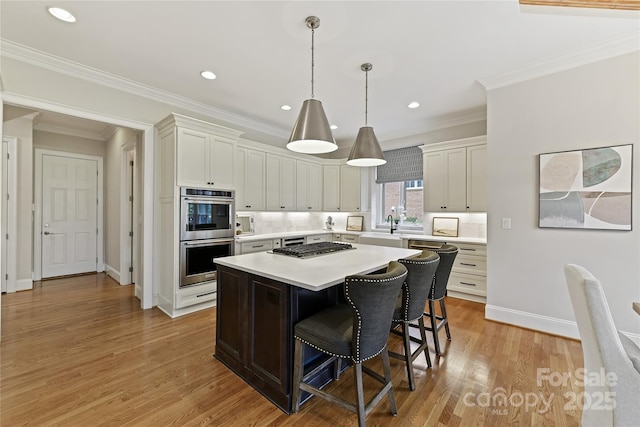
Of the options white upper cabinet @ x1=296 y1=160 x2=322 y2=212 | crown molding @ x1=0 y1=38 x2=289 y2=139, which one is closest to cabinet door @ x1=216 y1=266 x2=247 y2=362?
crown molding @ x1=0 y1=38 x2=289 y2=139

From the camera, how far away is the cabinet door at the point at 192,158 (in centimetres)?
343

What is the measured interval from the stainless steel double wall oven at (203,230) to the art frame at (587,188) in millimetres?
3915

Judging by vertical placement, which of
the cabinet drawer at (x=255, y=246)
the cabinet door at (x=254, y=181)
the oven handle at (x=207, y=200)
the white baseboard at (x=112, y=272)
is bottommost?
the white baseboard at (x=112, y=272)

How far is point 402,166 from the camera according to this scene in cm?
543

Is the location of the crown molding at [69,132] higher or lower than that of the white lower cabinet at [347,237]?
higher

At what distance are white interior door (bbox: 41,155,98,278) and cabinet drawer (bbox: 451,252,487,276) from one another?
7.06 meters

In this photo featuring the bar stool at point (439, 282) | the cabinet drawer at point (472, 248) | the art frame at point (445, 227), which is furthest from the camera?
the art frame at point (445, 227)

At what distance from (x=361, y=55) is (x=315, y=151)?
3.71 feet

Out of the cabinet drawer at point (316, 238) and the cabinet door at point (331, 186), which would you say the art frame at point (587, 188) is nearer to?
the cabinet drawer at point (316, 238)

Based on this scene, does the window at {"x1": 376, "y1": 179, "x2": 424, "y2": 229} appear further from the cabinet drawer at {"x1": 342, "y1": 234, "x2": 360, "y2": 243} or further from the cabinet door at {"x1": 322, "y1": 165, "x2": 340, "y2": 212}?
the cabinet door at {"x1": 322, "y1": 165, "x2": 340, "y2": 212}

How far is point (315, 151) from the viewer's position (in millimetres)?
2613

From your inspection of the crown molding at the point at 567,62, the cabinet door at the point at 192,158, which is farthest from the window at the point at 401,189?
the cabinet door at the point at 192,158

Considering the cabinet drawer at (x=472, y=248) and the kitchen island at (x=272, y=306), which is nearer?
the kitchen island at (x=272, y=306)

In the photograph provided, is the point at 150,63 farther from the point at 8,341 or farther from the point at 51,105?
the point at 8,341
